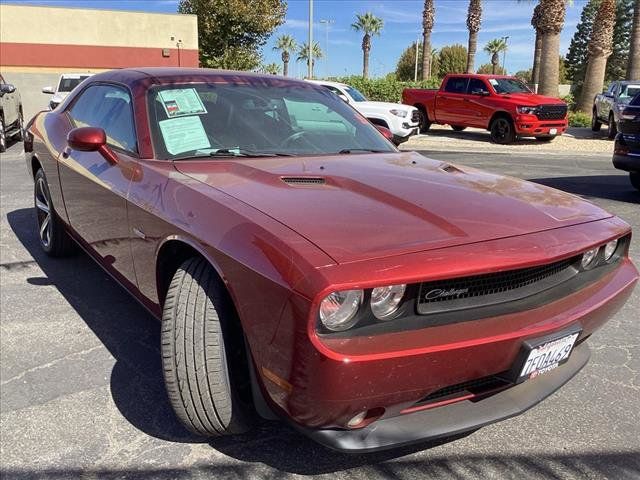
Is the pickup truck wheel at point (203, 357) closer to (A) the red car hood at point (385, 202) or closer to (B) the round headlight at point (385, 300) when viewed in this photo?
(A) the red car hood at point (385, 202)

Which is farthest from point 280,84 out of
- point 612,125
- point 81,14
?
point 81,14

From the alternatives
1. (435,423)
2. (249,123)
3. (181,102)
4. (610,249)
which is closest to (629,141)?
(610,249)

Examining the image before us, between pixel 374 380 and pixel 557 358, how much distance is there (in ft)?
2.76

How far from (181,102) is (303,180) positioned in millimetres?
1026

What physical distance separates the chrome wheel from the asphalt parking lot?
0.85 meters

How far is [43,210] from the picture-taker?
4.73 meters

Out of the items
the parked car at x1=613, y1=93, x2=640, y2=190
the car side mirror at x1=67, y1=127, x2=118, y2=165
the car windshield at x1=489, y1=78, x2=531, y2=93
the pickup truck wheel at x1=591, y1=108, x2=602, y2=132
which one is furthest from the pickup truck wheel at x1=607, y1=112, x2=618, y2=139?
the car side mirror at x1=67, y1=127, x2=118, y2=165

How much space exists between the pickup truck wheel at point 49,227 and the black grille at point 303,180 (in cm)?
258

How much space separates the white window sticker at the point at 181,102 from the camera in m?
3.12

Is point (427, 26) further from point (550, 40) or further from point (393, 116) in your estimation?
point (393, 116)

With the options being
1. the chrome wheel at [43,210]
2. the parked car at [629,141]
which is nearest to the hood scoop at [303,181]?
the chrome wheel at [43,210]

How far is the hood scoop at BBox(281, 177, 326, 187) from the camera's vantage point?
2.50 metres

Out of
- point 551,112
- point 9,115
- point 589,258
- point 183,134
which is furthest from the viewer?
point 551,112

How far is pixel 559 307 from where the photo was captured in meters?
2.18
